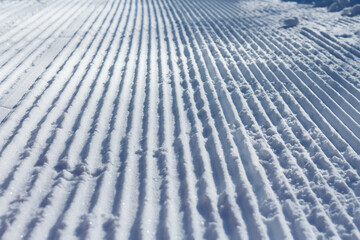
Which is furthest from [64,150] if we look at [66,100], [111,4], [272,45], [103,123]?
[111,4]

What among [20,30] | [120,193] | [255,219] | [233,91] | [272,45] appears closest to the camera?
[255,219]

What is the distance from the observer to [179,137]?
3.11m

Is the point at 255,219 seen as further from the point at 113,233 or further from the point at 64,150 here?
the point at 64,150

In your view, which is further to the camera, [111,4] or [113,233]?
[111,4]

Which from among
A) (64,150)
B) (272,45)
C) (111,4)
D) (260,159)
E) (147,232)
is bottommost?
(147,232)

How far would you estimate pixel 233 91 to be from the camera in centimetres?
405

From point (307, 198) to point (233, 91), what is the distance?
6.20ft

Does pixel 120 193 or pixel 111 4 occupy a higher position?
pixel 111 4

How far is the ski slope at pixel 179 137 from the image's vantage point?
2219 mm

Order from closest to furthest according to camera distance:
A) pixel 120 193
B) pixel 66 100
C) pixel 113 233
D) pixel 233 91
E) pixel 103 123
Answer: pixel 113 233, pixel 120 193, pixel 103 123, pixel 66 100, pixel 233 91

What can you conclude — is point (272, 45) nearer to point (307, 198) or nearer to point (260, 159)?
point (260, 159)

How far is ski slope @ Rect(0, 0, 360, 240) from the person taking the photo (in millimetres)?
2219

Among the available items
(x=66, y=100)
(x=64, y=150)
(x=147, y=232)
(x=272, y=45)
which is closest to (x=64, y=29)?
(x=66, y=100)

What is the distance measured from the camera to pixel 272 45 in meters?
5.70
